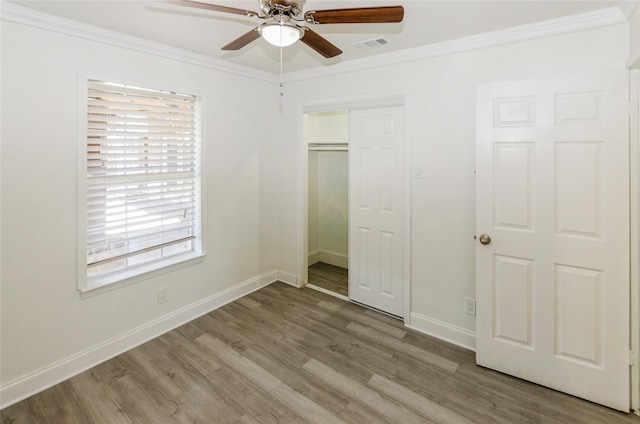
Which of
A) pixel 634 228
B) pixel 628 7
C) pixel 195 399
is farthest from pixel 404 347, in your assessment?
pixel 628 7

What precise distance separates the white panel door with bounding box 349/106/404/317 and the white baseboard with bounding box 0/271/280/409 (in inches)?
52.5

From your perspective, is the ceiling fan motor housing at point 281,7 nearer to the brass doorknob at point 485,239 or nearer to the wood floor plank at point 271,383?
the brass doorknob at point 485,239

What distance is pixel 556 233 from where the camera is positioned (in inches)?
81.5

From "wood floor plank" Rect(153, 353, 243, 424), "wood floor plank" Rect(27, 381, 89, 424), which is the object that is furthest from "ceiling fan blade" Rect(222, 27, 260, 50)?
"wood floor plank" Rect(27, 381, 89, 424)

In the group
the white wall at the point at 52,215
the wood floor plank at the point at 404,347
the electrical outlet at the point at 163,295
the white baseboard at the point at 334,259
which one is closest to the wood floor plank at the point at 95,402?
the white wall at the point at 52,215

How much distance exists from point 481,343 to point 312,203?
2863mm

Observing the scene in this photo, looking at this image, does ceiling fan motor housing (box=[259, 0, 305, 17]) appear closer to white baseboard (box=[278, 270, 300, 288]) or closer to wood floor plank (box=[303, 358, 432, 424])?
wood floor plank (box=[303, 358, 432, 424])

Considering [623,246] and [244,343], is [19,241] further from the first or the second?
[623,246]

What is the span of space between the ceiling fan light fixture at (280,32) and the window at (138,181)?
1.57m

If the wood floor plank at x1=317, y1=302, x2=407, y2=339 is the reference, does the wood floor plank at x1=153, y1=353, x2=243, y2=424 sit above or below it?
below

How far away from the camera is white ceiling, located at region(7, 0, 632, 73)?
6.28 ft

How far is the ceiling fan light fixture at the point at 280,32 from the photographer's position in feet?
4.81

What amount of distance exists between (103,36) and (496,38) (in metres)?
2.84

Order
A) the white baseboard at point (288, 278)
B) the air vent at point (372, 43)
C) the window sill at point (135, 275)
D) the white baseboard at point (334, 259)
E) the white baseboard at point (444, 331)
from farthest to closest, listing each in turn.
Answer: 1. the white baseboard at point (334, 259)
2. the white baseboard at point (288, 278)
3. the white baseboard at point (444, 331)
4. the air vent at point (372, 43)
5. the window sill at point (135, 275)
